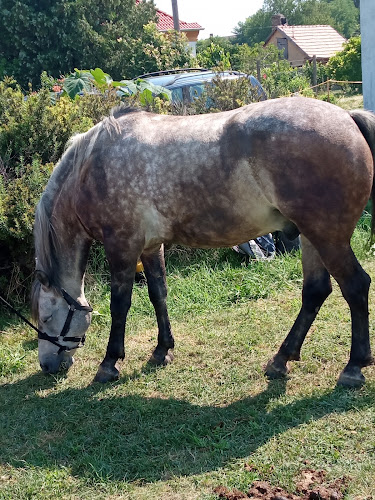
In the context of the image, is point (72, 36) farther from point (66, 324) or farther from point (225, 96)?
point (66, 324)

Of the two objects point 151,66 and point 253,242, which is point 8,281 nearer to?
point 253,242

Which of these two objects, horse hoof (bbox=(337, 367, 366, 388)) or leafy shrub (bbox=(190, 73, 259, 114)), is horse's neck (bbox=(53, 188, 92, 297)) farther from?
leafy shrub (bbox=(190, 73, 259, 114))

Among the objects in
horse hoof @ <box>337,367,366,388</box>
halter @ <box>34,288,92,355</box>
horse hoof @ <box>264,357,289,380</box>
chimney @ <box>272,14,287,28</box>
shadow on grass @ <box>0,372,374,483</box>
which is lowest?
shadow on grass @ <box>0,372,374,483</box>

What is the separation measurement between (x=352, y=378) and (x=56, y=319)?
2.32 metres

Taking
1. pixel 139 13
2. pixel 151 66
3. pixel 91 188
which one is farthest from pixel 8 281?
pixel 139 13

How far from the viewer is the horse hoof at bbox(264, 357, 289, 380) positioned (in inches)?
168

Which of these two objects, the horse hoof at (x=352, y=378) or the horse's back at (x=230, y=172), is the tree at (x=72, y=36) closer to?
the horse's back at (x=230, y=172)

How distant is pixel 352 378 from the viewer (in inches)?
152

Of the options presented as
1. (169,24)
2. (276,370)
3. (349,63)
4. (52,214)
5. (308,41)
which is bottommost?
(276,370)

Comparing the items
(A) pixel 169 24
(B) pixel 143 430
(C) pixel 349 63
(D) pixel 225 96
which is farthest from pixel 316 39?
(B) pixel 143 430

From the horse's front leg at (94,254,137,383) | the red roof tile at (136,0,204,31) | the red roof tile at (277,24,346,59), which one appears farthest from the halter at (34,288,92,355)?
the red roof tile at (277,24,346,59)

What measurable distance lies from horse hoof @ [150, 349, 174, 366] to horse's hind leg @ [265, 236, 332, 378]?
91 centimetres

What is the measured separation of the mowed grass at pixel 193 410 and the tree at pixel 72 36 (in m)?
15.4

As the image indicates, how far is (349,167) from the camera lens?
3.54 metres
